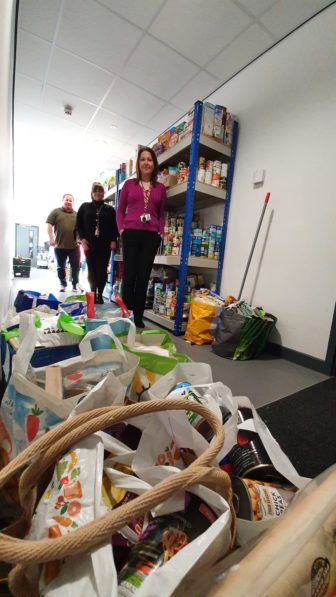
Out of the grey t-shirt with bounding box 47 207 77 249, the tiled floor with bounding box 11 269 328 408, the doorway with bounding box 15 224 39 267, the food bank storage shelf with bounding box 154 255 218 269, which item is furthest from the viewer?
the doorway with bounding box 15 224 39 267

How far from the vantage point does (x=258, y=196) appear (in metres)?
1.76

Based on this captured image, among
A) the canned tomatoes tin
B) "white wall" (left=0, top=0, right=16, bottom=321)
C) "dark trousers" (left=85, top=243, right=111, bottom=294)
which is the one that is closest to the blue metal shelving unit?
"dark trousers" (left=85, top=243, right=111, bottom=294)

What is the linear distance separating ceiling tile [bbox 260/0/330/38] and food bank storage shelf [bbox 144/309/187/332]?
6.97 ft

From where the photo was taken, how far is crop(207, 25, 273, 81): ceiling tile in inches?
63.2

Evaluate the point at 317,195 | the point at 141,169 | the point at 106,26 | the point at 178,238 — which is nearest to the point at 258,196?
the point at 317,195

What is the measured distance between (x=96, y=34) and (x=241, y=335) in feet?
7.81

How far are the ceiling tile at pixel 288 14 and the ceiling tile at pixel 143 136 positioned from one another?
1630mm

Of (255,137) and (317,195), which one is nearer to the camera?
(317,195)

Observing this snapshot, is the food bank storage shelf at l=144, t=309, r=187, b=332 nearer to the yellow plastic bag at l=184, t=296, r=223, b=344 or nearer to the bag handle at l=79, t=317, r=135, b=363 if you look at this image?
the yellow plastic bag at l=184, t=296, r=223, b=344

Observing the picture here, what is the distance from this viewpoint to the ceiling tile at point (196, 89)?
2.01 meters

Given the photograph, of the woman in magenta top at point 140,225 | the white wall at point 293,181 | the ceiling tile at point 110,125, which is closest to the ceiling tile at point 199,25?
the white wall at point 293,181

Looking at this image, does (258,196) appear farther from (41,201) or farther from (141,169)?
(41,201)

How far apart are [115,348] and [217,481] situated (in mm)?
400

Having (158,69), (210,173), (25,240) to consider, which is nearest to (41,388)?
(210,173)
